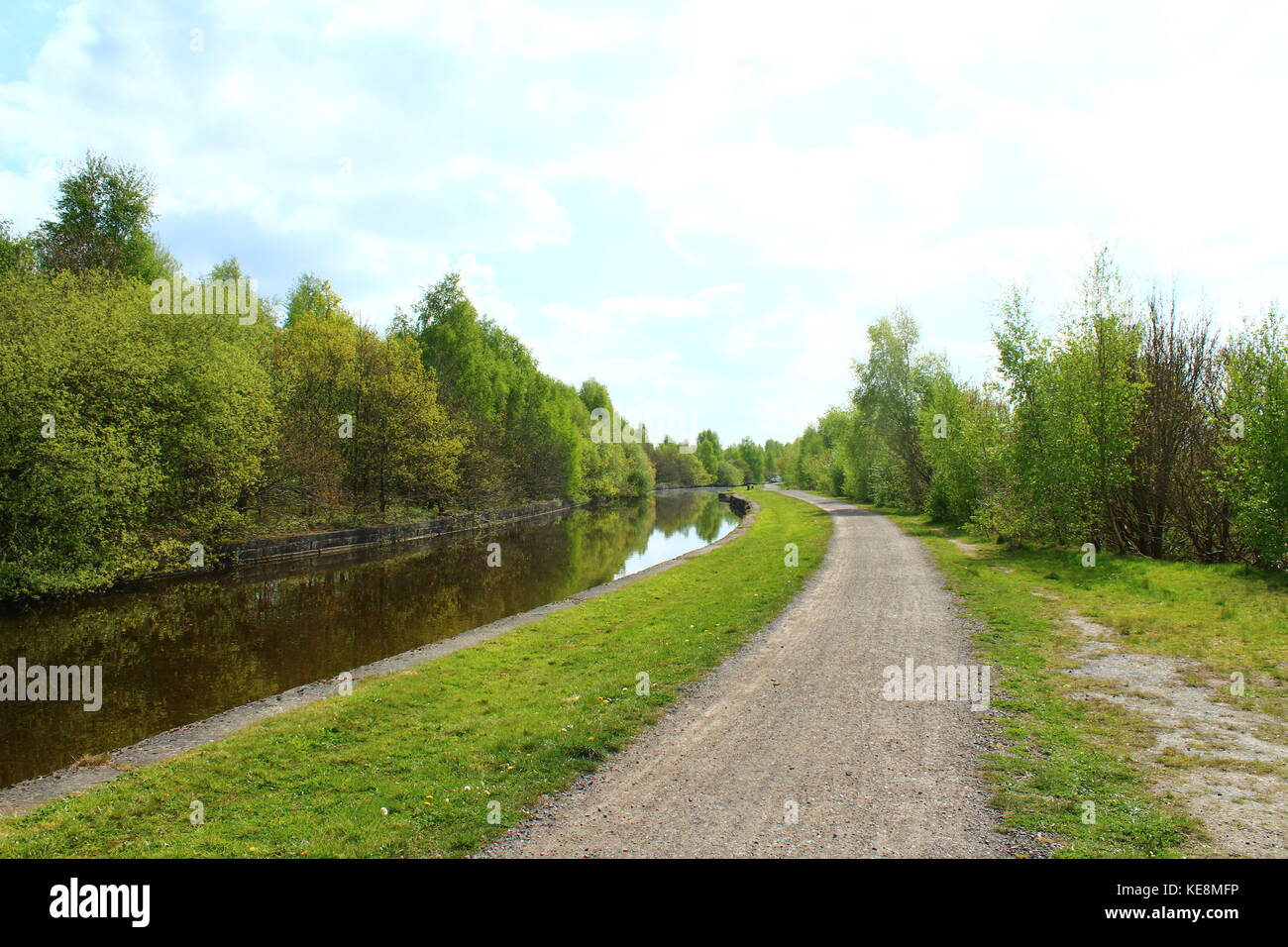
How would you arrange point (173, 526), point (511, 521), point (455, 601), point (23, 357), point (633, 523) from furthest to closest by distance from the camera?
point (633, 523), point (511, 521), point (173, 526), point (455, 601), point (23, 357)

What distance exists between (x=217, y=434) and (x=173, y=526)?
12.0 feet

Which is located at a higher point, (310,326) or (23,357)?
(310,326)

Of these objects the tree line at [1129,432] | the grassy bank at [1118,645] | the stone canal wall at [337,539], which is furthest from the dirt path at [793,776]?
the stone canal wall at [337,539]

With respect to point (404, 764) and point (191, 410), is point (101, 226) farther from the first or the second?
point (404, 764)

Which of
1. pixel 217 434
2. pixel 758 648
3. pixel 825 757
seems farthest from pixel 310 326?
pixel 825 757

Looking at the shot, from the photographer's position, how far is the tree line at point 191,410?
18031mm

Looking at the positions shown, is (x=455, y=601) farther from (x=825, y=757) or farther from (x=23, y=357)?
(x=825, y=757)

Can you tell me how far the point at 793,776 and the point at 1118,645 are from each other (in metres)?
7.65

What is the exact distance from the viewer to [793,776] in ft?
20.4

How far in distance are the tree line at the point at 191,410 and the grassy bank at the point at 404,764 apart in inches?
554

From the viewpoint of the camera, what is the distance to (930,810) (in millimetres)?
5480

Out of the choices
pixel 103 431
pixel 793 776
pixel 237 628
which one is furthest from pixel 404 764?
pixel 103 431

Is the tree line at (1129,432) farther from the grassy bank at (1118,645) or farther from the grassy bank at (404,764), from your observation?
the grassy bank at (404,764)
